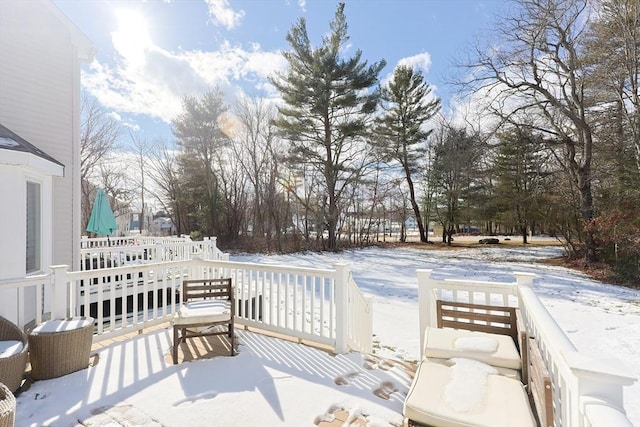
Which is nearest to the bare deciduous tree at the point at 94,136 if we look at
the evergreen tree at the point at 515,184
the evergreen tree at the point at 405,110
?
the evergreen tree at the point at 405,110

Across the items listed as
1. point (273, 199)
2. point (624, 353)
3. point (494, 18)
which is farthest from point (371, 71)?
point (624, 353)

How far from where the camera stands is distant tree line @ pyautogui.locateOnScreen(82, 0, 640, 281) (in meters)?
9.95

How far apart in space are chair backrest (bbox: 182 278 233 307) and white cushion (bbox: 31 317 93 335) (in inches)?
40.2

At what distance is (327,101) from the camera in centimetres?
1573

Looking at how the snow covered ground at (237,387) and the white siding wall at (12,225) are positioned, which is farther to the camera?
the white siding wall at (12,225)

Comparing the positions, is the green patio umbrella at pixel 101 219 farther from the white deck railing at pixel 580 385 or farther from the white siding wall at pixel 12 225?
the white deck railing at pixel 580 385

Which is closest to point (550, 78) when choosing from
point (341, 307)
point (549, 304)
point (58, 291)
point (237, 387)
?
point (549, 304)

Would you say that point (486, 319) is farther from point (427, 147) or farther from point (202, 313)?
point (427, 147)

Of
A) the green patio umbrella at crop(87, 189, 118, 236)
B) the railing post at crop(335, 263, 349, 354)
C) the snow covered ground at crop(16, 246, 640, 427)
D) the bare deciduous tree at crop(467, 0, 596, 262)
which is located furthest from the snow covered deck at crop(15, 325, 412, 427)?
the bare deciduous tree at crop(467, 0, 596, 262)

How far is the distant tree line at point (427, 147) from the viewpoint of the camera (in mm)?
9945

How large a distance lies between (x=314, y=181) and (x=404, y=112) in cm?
788

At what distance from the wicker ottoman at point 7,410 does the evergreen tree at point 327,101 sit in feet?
48.8

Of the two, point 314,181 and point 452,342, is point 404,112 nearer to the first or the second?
point 314,181

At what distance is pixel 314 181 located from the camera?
701 inches
